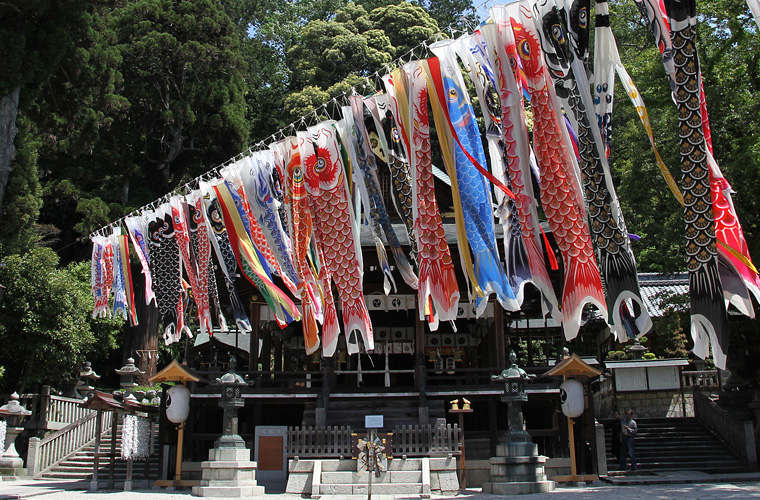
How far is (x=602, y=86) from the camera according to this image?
947cm

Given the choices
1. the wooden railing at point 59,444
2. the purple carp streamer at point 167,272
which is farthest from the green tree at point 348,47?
the wooden railing at point 59,444

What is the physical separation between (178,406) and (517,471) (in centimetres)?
765

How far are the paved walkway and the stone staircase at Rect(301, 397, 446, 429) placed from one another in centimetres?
262

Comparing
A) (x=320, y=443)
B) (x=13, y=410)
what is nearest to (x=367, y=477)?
(x=320, y=443)

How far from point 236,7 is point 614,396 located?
36656 mm

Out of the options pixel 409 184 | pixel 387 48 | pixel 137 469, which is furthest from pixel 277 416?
pixel 387 48

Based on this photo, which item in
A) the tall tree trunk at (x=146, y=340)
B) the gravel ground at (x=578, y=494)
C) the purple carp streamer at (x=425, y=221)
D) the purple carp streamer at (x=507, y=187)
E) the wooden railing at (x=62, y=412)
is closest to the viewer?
the purple carp streamer at (x=507, y=187)

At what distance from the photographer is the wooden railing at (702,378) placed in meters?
21.7

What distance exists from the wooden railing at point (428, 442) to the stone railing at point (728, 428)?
7.19 m

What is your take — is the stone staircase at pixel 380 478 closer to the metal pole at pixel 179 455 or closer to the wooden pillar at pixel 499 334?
the metal pole at pixel 179 455

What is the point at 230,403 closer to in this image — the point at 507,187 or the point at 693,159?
the point at 507,187

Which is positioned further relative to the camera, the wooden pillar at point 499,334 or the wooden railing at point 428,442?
the wooden pillar at point 499,334

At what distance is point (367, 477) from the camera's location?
46.5 feet

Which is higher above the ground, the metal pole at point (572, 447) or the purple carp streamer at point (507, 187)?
the purple carp streamer at point (507, 187)
